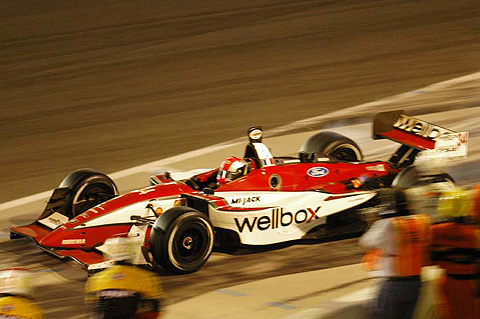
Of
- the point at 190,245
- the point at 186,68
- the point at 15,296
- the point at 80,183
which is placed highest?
the point at 186,68

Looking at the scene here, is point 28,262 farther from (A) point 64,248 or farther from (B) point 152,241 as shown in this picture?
(B) point 152,241

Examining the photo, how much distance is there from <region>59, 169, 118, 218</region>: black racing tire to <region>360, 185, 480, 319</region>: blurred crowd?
14.7 ft

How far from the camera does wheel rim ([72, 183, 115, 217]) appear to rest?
31.0ft

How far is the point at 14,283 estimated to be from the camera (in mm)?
4590

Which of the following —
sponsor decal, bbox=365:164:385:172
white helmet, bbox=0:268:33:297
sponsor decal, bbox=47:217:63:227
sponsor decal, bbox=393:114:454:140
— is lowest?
sponsor decal, bbox=47:217:63:227

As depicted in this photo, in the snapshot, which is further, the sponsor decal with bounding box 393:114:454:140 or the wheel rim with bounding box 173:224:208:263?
the sponsor decal with bounding box 393:114:454:140

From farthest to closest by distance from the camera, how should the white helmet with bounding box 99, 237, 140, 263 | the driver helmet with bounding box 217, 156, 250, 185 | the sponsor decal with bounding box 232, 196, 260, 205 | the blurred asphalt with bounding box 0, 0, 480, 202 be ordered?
the blurred asphalt with bounding box 0, 0, 480, 202 → the driver helmet with bounding box 217, 156, 250, 185 → the sponsor decal with bounding box 232, 196, 260, 205 → the white helmet with bounding box 99, 237, 140, 263

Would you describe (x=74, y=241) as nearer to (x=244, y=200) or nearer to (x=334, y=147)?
(x=244, y=200)

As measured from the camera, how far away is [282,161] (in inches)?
373

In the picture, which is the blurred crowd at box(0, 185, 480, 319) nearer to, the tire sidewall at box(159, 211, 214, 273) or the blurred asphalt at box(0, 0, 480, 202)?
the tire sidewall at box(159, 211, 214, 273)

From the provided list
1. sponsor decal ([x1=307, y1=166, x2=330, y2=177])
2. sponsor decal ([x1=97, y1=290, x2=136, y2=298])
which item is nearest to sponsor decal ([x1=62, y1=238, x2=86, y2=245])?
sponsor decal ([x1=307, y1=166, x2=330, y2=177])

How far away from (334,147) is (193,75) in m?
7.67

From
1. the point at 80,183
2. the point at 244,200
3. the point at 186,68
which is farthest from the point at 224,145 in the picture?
the point at 186,68

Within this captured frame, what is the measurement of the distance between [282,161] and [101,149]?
4739mm
